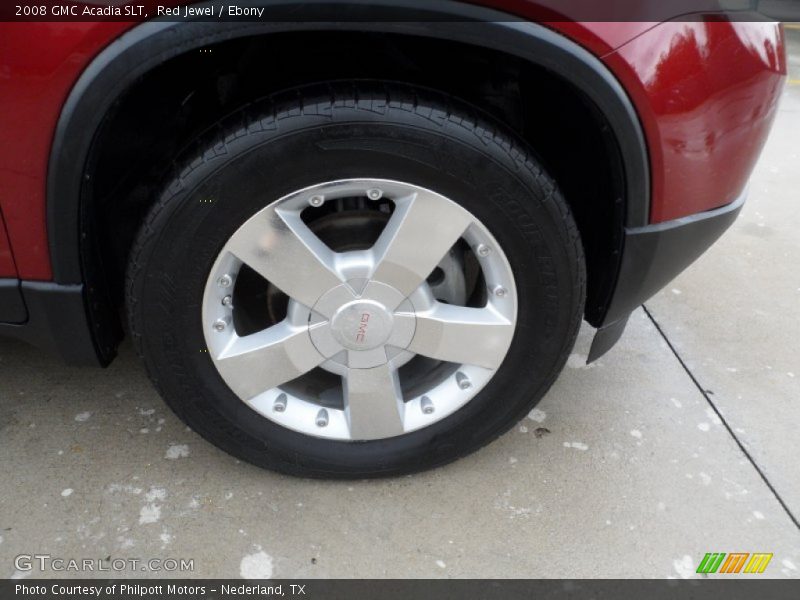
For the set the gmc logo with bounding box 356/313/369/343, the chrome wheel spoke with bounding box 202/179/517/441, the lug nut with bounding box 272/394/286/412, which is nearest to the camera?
the chrome wheel spoke with bounding box 202/179/517/441

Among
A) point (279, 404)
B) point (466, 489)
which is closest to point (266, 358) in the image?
point (279, 404)

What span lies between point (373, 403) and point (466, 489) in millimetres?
369

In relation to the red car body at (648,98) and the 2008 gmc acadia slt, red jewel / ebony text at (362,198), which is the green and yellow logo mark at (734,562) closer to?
the 2008 gmc acadia slt, red jewel / ebony text at (362,198)

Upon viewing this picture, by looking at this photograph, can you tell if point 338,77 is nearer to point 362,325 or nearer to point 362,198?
point 362,198

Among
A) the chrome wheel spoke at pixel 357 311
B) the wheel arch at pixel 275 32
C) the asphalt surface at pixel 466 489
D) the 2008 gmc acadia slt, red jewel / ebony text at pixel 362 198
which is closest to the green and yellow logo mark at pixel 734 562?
the asphalt surface at pixel 466 489

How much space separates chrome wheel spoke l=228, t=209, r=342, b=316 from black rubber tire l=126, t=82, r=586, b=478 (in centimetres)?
3

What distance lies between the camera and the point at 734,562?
5.68ft

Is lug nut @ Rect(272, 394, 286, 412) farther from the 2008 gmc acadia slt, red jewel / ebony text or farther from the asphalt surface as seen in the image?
the asphalt surface

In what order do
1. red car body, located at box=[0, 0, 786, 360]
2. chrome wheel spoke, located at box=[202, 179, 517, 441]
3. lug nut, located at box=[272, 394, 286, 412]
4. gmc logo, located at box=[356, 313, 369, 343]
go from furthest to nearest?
lug nut, located at box=[272, 394, 286, 412] → gmc logo, located at box=[356, 313, 369, 343] → chrome wheel spoke, located at box=[202, 179, 517, 441] → red car body, located at box=[0, 0, 786, 360]

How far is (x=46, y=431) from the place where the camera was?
2.05 meters

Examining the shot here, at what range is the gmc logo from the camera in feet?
5.54

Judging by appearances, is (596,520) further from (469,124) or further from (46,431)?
(46,431)

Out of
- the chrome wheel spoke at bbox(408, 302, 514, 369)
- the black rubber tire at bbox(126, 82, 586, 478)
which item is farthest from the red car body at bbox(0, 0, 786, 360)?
the chrome wheel spoke at bbox(408, 302, 514, 369)

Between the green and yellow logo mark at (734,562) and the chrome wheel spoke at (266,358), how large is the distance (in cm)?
107
